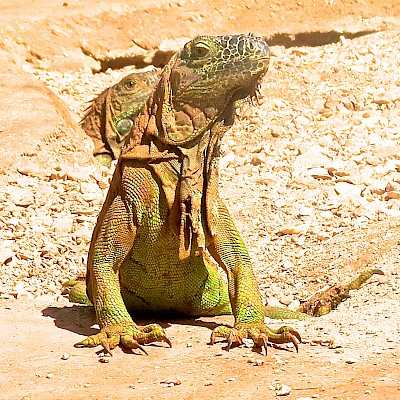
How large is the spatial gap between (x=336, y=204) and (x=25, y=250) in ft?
10.6

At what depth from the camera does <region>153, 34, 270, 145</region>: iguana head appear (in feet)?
18.0

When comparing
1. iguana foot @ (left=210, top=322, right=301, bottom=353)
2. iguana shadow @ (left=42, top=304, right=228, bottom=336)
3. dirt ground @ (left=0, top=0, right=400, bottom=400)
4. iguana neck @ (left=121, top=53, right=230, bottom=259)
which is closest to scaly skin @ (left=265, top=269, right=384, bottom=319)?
dirt ground @ (left=0, top=0, right=400, bottom=400)

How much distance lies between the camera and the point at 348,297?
7.00 meters

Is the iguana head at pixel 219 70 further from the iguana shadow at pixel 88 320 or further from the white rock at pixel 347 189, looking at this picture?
the white rock at pixel 347 189

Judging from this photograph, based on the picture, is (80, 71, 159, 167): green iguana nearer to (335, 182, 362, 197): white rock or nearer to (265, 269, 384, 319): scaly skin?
(335, 182, 362, 197): white rock

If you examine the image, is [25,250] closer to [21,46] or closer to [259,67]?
[259,67]

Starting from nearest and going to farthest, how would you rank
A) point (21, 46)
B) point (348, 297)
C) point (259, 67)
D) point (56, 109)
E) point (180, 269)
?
1. point (259, 67)
2. point (180, 269)
3. point (348, 297)
4. point (56, 109)
5. point (21, 46)

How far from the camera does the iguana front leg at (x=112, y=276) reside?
5582mm

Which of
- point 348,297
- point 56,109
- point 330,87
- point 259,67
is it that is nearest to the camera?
point 259,67

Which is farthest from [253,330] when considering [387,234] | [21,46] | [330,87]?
[21,46]

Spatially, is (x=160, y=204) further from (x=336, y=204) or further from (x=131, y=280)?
(x=336, y=204)

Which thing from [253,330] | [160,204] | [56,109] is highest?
[56,109]

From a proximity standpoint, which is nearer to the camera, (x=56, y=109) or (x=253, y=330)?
(x=253, y=330)

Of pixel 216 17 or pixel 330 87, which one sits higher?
A: pixel 216 17
